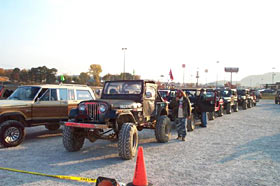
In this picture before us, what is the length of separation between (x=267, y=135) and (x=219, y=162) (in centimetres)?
520

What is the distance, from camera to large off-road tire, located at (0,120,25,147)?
7642mm

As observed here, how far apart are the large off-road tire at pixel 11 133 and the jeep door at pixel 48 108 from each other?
77cm

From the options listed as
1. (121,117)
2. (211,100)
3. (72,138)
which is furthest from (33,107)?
(211,100)

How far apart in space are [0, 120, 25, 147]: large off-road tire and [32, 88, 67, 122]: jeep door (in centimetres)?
77

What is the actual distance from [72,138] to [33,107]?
236 cm

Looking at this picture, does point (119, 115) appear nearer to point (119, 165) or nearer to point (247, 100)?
point (119, 165)

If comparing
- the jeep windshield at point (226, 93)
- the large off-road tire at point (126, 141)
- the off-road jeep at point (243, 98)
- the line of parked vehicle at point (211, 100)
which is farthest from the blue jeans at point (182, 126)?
the off-road jeep at point (243, 98)

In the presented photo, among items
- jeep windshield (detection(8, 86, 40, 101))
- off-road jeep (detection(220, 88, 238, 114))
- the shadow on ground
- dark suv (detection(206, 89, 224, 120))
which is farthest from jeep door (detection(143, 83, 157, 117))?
off-road jeep (detection(220, 88, 238, 114))

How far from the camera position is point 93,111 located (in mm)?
6770

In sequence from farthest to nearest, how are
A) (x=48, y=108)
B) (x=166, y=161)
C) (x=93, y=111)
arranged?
1. (x=48, y=108)
2. (x=93, y=111)
3. (x=166, y=161)

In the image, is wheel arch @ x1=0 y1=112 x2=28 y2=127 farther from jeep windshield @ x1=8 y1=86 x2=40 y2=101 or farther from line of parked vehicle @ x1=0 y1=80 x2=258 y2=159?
jeep windshield @ x1=8 y1=86 x2=40 y2=101

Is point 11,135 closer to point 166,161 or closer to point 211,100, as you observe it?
point 166,161

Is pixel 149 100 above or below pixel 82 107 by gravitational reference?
above

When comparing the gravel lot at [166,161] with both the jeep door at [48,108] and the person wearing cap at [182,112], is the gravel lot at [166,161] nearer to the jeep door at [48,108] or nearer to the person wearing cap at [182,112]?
the person wearing cap at [182,112]
